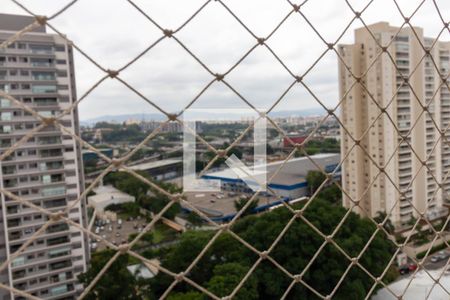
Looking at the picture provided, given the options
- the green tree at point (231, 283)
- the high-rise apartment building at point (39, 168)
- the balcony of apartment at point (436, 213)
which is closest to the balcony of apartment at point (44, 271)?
the high-rise apartment building at point (39, 168)

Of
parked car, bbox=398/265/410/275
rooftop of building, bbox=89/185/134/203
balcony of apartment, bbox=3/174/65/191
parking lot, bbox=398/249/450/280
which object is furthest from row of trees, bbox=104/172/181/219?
parking lot, bbox=398/249/450/280

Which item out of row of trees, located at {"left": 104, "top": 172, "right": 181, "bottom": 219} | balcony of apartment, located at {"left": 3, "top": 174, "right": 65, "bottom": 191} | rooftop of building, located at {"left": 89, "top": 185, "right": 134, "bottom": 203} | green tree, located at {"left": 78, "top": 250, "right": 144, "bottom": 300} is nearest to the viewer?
green tree, located at {"left": 78, "top": 250, "right": 144, "bottom": 300}

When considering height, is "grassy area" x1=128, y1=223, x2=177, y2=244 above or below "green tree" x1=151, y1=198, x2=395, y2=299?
below

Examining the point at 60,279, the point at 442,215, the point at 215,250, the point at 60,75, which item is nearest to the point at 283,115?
the point at 215,250

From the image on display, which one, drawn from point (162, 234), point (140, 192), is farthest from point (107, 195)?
point (162, 234)

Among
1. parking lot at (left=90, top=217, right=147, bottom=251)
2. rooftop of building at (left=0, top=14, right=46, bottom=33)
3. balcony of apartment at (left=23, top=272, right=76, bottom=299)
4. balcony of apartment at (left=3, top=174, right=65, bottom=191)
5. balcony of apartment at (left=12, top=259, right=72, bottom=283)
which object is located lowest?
parking lot at (left=90, top=217, right=147, bottom=251)

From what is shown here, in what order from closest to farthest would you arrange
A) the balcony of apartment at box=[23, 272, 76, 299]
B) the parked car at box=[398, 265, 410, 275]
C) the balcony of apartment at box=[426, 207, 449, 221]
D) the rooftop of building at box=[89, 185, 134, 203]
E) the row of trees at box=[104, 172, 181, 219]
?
the balcony of apartment at box=[23, 272, 76, 299] < the parked car at box=[398, 265, 410, 275] < the balcony of apartment at box=[426, 207, 449, 221] < the row of trees at box=[104, 172, 181, 219] < the rooftop of building at box=[89, 185, 134, 203]

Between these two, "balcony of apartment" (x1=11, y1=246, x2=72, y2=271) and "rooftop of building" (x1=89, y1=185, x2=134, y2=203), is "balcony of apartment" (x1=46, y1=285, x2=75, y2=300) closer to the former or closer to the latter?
"balcony of apartment" (x1=11, y1=246, x2=72, y2=271)

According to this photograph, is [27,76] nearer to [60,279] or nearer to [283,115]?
[60,279]
